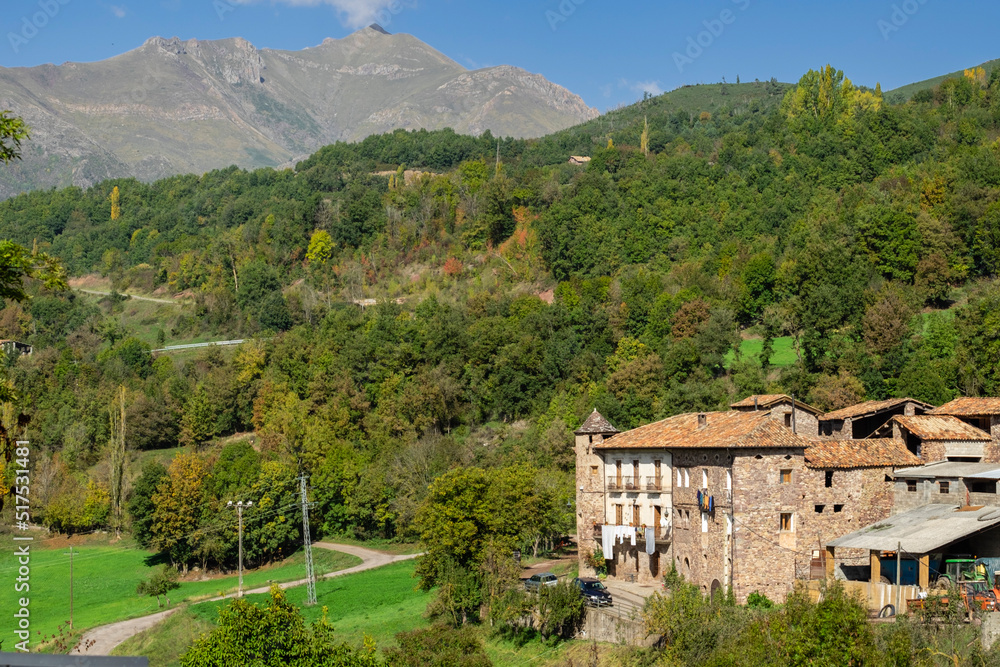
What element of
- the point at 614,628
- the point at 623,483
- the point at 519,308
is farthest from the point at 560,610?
the point at 519,308

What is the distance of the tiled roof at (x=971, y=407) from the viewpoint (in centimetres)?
4522

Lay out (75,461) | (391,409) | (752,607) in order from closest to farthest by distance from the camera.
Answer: (752,607) → (391,409) → (75,461)

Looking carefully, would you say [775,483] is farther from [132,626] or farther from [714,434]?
[132,626]

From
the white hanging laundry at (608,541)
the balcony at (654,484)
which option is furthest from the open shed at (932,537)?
the white hanging laundry at (608,541)

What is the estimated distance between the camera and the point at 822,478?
42781mm

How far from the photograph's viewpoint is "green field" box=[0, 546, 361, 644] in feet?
189

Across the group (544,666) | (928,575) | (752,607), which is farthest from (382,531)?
(928,575)

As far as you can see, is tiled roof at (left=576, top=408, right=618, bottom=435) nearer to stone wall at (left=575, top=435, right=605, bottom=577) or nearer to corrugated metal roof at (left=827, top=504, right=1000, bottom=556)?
stone wall at (left=575, top=435, right=605, bottom=577)

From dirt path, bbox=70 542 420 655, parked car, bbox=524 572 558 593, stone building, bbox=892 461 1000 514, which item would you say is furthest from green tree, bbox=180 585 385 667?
stone building, bbox=892 461 1000 514

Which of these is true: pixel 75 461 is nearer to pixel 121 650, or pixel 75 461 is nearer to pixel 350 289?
pixel 350 289

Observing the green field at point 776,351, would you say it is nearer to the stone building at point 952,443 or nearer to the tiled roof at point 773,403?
the tiled roof at point 773,403

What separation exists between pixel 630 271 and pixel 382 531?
1560 inches

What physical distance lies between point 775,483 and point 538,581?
14012 millimetres

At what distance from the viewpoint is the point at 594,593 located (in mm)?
44750
